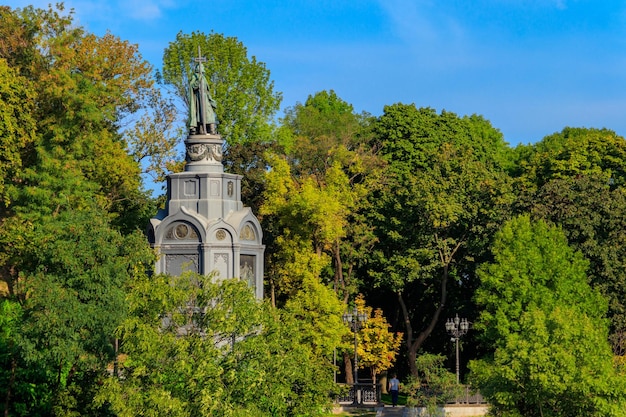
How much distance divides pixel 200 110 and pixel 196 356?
16.6 m

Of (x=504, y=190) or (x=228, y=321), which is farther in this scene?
(x=504, y=190)

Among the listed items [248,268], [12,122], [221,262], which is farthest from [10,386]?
[12,122]

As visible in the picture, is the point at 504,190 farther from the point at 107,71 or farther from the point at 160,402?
the point at 160,402

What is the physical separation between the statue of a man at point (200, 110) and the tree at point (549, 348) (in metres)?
12.1

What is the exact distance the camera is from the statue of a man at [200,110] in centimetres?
4594

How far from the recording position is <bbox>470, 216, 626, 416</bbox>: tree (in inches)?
1486

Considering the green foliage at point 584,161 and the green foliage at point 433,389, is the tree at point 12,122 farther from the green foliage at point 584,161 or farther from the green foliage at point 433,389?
the green foliage at point 584,161

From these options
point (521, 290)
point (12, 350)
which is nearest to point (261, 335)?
point (12, 350)

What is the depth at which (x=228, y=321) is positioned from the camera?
31812mm

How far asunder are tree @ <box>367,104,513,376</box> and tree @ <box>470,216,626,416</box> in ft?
20.0

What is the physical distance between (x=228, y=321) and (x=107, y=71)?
2389 cm

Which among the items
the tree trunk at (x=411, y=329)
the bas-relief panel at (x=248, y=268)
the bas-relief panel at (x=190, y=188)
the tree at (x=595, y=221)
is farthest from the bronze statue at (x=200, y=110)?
the tree trunk at (x=411, y=329)

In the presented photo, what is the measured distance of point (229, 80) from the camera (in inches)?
2282

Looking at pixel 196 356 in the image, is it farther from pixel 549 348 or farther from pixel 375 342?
pixel 375 342
